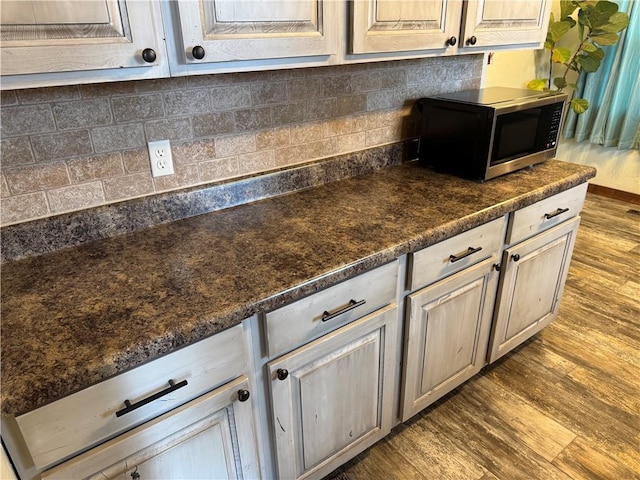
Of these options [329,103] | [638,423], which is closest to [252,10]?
[329,103]

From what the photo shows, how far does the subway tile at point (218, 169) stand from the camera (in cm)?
152

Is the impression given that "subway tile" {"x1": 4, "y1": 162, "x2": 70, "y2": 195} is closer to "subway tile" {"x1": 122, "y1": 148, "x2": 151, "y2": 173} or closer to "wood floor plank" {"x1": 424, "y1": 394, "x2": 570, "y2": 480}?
"subway tile" {"x1": 122, "y1": 148, "x2": 151, "y2": 173}

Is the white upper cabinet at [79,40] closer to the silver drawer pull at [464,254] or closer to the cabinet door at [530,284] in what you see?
the silver drawer pull at [464,254]

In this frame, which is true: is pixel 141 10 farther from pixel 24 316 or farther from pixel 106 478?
pixel 106 478

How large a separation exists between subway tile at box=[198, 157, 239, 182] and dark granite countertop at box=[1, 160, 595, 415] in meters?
0.12

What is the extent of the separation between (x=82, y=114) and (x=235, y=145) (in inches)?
18.7

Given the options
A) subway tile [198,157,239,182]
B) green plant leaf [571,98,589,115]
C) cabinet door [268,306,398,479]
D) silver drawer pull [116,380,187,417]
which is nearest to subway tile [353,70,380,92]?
subway tile [198,157,239,182]

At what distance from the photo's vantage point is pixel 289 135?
167 cm

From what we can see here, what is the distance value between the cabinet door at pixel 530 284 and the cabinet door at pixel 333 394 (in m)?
0.61

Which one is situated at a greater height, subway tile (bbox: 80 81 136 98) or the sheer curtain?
subway tile (bbox: 80 81 136 98)

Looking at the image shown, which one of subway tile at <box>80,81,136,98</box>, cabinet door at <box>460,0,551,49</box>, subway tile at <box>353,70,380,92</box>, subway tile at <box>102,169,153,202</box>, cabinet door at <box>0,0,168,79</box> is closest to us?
cabinet door at <box>0,0,168,79</box>

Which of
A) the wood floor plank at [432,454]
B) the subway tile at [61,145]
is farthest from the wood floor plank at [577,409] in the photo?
the subway tile at [61,145]

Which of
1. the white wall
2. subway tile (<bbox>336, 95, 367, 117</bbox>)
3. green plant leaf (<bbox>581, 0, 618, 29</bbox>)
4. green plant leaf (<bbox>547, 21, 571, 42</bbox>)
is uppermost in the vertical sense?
green plant leaf (<bbox>581, 0, 618, 29</bbox>)

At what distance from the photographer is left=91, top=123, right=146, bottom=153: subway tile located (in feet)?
4.25
